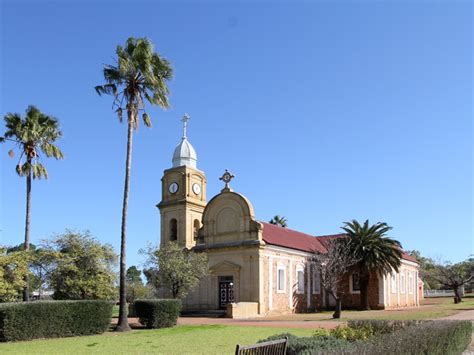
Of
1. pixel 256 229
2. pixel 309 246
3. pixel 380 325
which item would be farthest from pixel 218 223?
pixel 380 325

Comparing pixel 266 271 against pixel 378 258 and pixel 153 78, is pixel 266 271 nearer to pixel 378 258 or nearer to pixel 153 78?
pixel 378 258

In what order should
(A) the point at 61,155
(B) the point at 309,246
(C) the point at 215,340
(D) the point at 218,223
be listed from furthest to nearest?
(B) the point at 309,246, (D) the point at 218,223, (A) the point at 61,155, (C) the point at 215,340

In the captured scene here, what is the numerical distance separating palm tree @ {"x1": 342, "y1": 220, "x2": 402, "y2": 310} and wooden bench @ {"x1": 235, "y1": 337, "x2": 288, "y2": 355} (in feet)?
124

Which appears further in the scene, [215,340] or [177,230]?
[177,230]

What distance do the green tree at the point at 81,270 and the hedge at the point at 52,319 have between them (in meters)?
6.98

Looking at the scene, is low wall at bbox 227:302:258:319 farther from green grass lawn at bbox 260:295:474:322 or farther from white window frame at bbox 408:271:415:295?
white window frame at bbox 408:271:415:295

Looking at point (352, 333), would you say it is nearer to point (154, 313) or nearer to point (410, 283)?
point (154, 313)

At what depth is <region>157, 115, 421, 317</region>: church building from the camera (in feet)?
137

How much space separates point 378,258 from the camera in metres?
46.9

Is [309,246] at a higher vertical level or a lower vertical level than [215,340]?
higher

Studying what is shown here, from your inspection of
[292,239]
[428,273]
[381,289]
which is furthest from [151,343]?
[428,273]

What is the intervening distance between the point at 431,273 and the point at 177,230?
5878 centimetres

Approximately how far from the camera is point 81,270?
32781 millimetres

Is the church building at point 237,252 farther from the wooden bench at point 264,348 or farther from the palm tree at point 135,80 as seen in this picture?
the wooden bench at point 264,348
